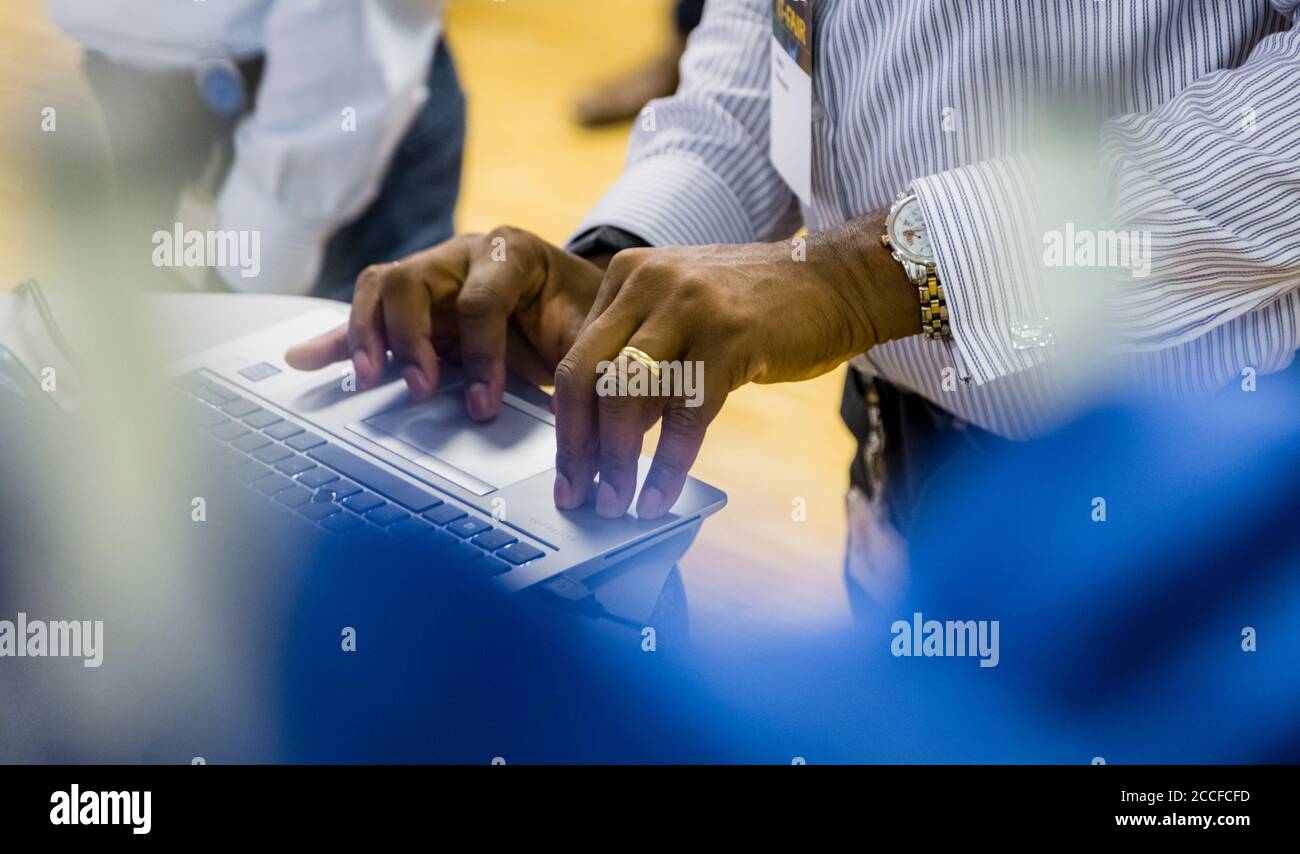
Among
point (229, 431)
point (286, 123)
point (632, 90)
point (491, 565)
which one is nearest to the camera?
point (491, 565)

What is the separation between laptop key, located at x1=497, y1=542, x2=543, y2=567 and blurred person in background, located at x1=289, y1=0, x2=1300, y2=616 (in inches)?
1.5

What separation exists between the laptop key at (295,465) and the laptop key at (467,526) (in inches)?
3.7

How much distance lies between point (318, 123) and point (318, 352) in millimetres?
608

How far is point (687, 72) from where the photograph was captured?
0.94 m

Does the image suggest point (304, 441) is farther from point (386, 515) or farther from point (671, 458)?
point (671, 458)

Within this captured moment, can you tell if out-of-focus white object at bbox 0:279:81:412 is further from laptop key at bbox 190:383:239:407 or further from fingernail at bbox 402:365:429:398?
fingernail at bbox 402:365:429:398

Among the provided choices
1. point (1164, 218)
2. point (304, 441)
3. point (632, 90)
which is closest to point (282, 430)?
point (304, 441)

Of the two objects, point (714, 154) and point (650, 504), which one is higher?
point (714, 154)

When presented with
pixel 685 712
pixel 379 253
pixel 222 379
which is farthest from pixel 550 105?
pixel 685 712

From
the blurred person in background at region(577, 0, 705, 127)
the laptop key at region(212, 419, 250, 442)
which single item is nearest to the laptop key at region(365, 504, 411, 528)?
→ the laptop key at region(212, 419, 250, 442)

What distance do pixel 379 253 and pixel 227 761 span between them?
0.91m

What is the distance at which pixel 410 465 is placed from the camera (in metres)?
0.70

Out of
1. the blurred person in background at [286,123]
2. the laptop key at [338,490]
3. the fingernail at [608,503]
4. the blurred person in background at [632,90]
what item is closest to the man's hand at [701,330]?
the fingernail at [608,503]

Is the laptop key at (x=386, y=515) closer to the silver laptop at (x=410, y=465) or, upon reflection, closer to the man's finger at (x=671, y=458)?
the silver laptop at (x=410, y=465)
